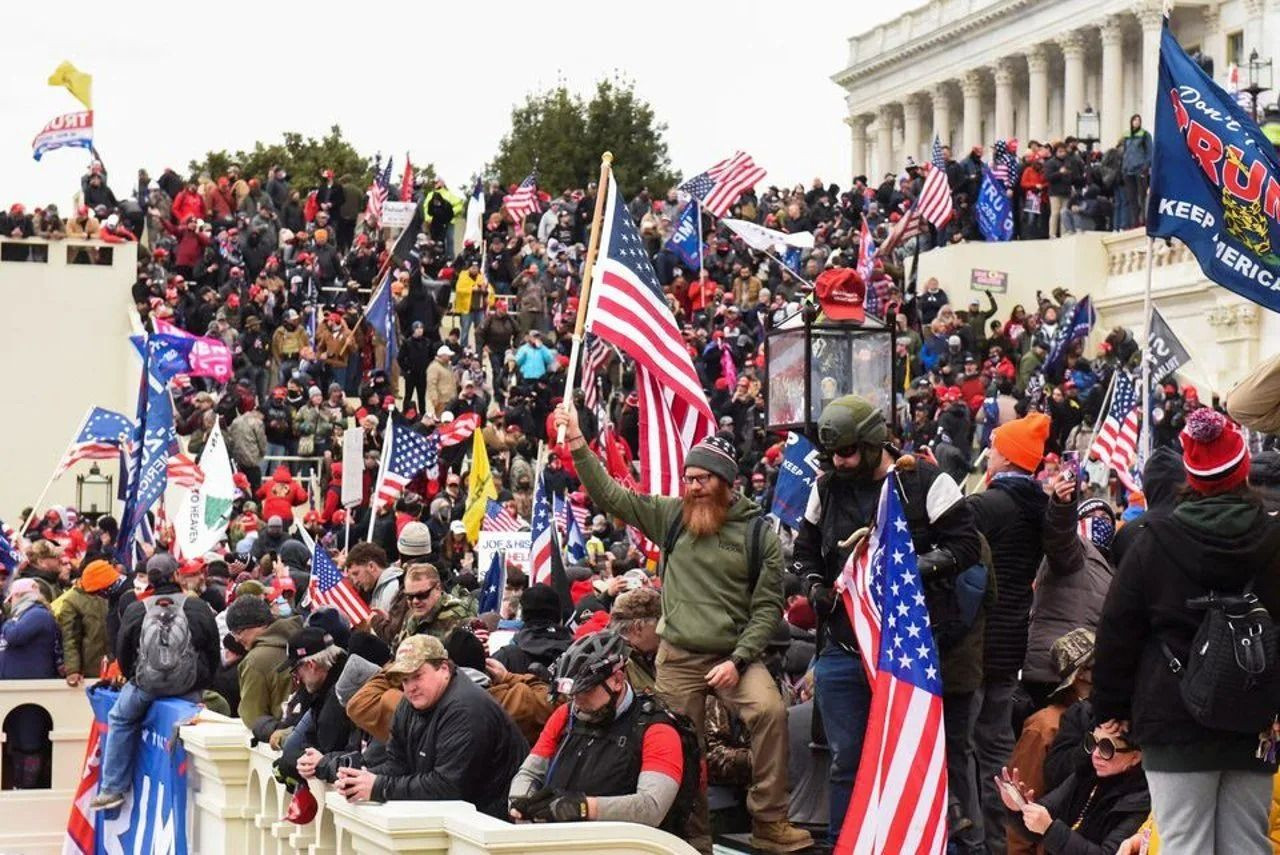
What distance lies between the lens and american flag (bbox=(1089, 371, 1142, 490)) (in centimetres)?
1989

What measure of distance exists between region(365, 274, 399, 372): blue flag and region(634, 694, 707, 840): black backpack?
2338 cm

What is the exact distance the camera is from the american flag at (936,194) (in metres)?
39.3

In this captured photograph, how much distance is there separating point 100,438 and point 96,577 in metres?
10.1

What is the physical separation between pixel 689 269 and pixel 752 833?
28233mm

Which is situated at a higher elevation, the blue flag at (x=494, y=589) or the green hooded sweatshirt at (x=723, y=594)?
the green hooded sweatshirt at (x=723, y=594)

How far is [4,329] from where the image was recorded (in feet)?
135

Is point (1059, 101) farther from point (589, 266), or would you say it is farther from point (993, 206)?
point (589, 266)

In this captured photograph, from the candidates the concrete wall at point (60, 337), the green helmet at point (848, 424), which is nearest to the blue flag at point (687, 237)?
the concrete wall at point (60, 337)

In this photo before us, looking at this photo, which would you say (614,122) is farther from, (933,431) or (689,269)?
(933,431)

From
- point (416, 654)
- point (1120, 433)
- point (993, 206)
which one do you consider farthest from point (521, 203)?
point (416, 654)

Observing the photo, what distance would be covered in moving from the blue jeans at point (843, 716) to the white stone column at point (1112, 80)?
203 feet

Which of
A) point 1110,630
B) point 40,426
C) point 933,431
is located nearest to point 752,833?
point 1110,630

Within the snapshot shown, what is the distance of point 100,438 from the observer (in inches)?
1076

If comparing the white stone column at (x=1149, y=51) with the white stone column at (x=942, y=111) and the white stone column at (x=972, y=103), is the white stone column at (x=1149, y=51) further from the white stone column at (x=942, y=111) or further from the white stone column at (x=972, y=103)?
the white stone column at (x=942, y=111)
